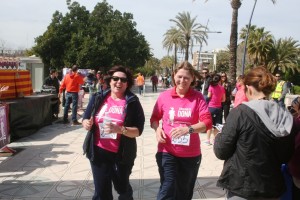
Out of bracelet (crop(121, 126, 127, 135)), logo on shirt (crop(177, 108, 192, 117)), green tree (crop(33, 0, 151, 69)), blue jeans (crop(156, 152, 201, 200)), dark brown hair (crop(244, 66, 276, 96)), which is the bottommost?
blue jeans (crop(156, 152, 201, 200))

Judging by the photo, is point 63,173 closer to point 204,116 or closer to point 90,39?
point 204,116

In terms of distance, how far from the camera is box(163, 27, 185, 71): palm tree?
5341 centimetres

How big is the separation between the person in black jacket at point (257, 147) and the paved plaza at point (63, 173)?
240 centimetres

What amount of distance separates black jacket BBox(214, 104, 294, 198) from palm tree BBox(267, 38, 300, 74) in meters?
51.4

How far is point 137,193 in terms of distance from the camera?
5.17m

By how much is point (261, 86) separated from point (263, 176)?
2.22 ft

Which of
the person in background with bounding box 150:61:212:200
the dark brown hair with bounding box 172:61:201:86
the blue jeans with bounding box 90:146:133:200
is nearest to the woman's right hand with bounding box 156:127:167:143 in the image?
the person in background with bounding box 150:61:212:200

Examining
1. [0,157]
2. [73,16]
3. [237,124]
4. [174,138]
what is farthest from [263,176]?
[73,16]

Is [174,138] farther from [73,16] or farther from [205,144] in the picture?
[73,16]

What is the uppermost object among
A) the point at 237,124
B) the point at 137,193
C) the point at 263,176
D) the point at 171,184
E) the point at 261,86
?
the point at 261,86

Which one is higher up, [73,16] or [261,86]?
[73,16]

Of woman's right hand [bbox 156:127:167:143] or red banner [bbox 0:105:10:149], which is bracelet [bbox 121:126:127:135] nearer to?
woman's right hand [bbox 156:127:167:143]

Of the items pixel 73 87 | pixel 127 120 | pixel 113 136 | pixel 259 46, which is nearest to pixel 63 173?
pixel 113 136

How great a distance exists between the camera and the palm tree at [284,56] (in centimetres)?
5138
